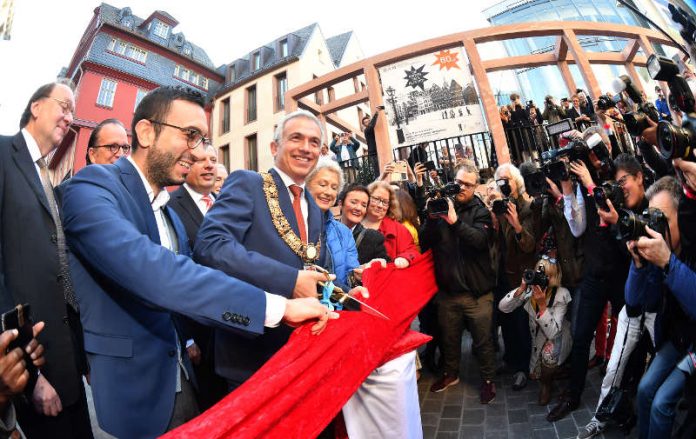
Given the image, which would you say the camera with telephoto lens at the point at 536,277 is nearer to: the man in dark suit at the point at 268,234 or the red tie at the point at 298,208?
the man in dark suit at the point at 268,234

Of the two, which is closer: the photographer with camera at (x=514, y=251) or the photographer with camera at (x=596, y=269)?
the photographer with camera at (x=596, y=269)

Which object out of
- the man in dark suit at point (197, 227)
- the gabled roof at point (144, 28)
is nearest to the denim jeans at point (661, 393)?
the man in dark suit at point (197, 227)

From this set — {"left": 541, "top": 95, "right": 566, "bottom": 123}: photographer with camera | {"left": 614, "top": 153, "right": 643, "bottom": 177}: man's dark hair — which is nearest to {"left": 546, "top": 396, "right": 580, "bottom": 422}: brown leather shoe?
{"left": 614, "top": 153, "right": 643, "bottom": 177}: man's dark hair

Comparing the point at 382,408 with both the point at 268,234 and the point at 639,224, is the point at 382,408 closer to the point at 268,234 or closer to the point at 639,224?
the point at 268,234

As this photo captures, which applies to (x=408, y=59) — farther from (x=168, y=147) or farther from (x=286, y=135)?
Answer: (x=168, y=147)

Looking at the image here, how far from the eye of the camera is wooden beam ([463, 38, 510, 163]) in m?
7.72

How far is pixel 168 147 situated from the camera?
1.67 m

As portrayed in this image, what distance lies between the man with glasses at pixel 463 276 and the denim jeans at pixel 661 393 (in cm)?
136

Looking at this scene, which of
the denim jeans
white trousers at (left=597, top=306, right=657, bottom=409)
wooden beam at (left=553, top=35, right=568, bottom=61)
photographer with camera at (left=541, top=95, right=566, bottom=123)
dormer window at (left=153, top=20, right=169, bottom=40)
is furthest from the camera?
dormer window at (left=153, top=20, right=169, bottom=40)

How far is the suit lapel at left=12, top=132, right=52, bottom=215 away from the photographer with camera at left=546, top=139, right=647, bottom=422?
381cm

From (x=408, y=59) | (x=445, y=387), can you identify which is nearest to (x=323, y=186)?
(x=445, y=387)

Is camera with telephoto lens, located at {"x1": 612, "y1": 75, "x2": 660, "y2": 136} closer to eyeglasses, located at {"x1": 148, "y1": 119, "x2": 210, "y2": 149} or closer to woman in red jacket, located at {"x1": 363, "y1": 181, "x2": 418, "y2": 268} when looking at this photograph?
woman in red jacket, located at {"x1": 363, "y1": 181, "x2": 418, "y2": 268}

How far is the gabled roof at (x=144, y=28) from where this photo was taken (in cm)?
2142

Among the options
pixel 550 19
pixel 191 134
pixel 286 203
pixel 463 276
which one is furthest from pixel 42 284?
pixel 550 19
